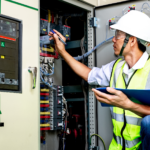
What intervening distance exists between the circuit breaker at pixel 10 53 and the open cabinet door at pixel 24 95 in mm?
13

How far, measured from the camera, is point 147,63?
202 centimetres

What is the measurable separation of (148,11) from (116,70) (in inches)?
22.3

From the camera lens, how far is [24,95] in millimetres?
1730

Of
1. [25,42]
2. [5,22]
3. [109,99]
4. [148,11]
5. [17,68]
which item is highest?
[148,11]

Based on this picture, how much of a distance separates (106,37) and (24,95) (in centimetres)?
100

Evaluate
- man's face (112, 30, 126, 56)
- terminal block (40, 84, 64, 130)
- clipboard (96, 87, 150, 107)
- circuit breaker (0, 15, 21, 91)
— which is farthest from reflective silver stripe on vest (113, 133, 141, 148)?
circuit breaker (0, 15, 21, 91)

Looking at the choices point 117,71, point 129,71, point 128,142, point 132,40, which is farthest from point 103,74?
point 128,142

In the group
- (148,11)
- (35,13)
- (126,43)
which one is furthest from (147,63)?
(35,13)

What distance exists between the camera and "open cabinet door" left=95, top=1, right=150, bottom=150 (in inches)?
89.0

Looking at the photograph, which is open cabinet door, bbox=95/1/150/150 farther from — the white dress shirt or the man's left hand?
the man's left hand

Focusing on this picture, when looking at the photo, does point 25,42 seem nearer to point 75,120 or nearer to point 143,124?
point 143,124

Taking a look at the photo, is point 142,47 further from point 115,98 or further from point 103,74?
point 115,98

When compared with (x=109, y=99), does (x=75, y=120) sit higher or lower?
lower

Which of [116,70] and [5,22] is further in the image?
[116,70]
